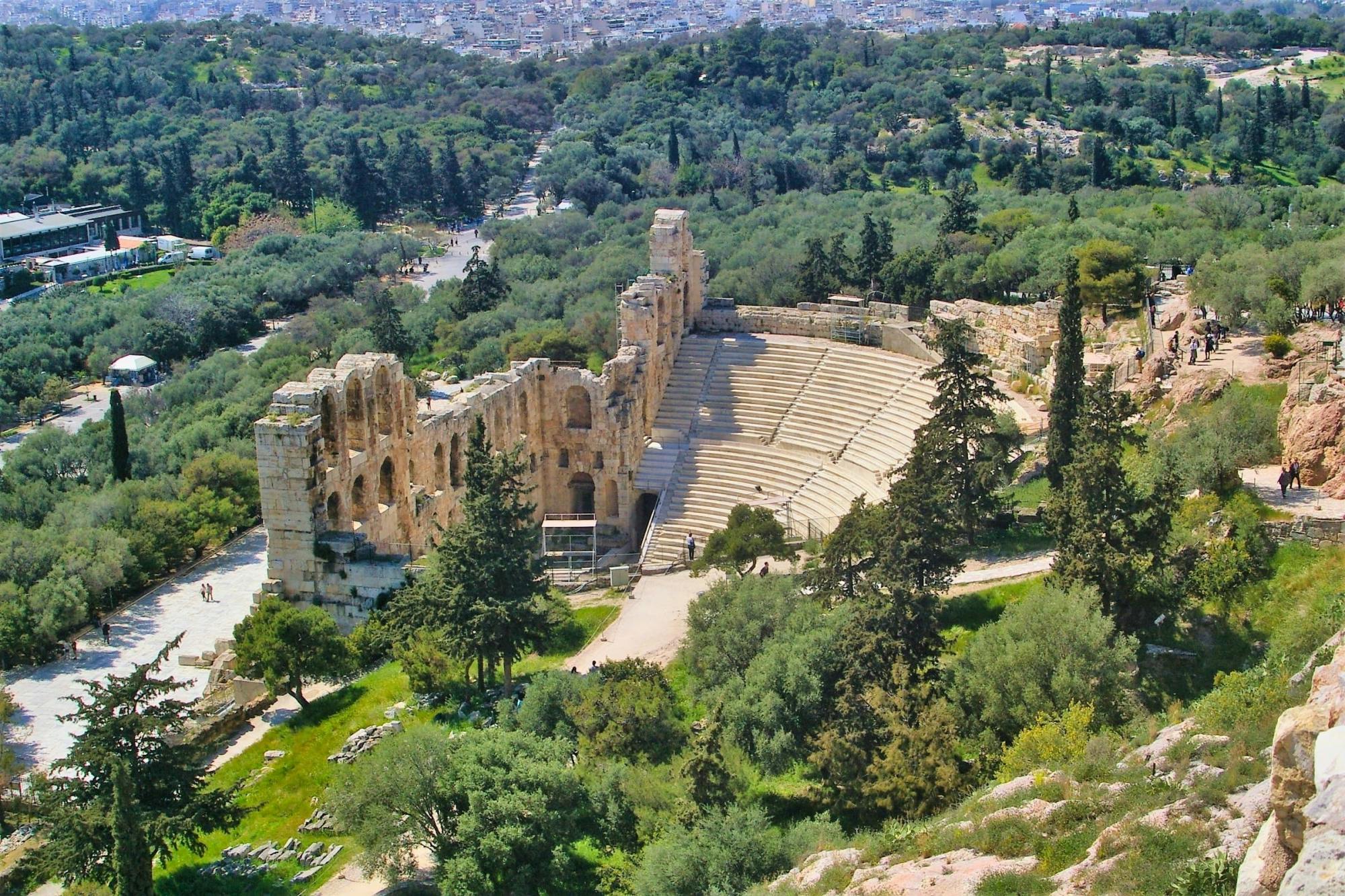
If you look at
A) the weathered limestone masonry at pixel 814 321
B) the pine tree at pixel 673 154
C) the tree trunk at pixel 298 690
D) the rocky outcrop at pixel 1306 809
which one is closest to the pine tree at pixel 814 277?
the weathered limestone masonry at pixel 814 321

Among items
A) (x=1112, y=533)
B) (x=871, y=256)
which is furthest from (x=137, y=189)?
(x=1112, y=533)

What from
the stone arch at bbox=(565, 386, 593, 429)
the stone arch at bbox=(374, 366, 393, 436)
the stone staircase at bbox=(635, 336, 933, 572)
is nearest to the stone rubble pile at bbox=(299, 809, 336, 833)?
the stone arch at bbox=(374, 366, 393, 436)

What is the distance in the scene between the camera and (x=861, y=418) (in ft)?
141

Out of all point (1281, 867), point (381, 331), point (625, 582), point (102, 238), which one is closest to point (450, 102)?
point (102, 238)

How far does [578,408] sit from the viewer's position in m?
44.6

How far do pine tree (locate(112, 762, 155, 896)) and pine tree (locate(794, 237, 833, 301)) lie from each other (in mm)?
33183

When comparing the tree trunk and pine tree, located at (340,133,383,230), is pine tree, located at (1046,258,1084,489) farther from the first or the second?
pine tree, located at (340,133,383,230)

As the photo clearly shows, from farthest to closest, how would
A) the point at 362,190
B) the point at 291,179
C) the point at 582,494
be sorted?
the point at 291,179 < the point at 362,190 < the point at 582,494

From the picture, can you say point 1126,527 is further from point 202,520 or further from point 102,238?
point 102,238

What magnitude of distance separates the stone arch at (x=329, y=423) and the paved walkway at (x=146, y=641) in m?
5.42

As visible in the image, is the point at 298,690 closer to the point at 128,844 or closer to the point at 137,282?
the point at 128,844

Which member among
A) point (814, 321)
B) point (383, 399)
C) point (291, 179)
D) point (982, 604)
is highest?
point (291, 179)

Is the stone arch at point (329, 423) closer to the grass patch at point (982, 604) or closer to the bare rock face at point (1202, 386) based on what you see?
the grass patch at point (982, 604)

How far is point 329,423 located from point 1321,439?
2177 cm
